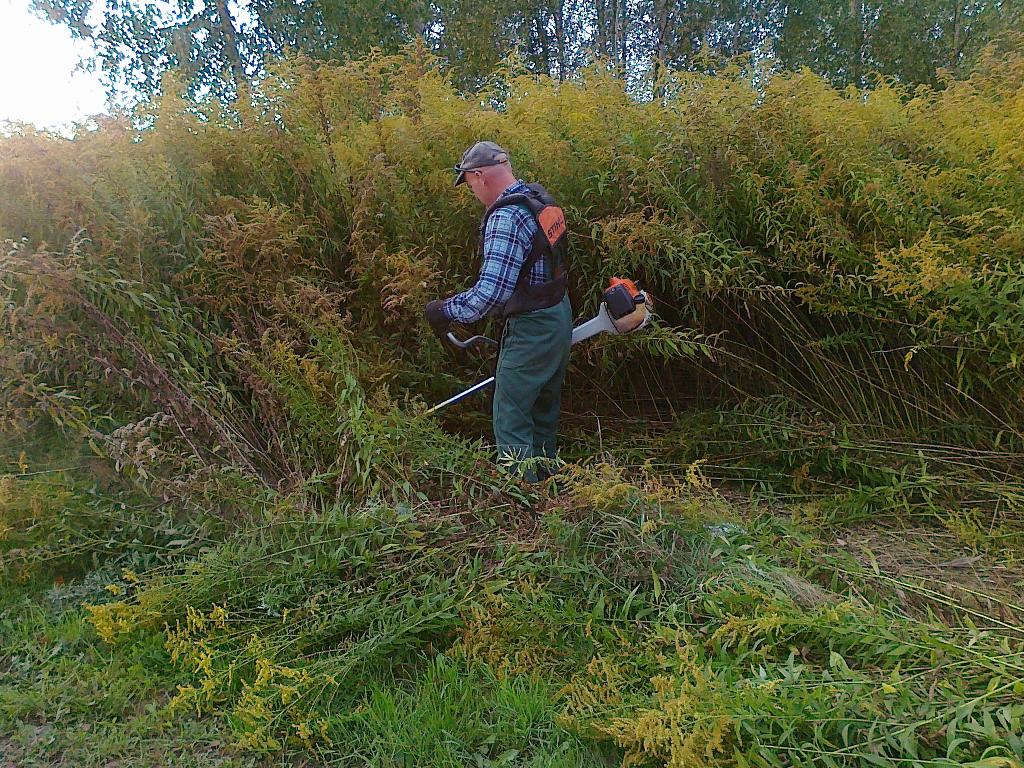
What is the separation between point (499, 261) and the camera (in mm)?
2973

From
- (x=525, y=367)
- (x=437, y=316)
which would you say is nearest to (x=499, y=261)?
(x=437, y=316)

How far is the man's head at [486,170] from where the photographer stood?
300 centimetres

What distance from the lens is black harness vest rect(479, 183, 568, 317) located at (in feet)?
9.89

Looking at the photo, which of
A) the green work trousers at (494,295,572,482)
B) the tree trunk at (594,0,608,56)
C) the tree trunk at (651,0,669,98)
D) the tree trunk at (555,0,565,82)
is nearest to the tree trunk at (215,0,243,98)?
the tree trunk at (555,0,565,82)

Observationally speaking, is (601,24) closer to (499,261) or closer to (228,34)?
(228,34)

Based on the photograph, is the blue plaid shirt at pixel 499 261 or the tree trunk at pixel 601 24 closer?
the blue plaid shirt at pixel 499 261

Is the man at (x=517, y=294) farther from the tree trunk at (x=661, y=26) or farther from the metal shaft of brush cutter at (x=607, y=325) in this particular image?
the tree trunk at (x=661, y=26)

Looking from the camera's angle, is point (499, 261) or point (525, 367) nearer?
point (499, 261)

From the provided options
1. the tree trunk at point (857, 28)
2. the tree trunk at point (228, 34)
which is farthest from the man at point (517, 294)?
the tree trunk at point (857, 28)

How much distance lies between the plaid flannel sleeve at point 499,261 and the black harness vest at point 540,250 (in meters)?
0.03

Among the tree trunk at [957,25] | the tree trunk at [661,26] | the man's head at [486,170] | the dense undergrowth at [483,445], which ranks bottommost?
the dense undergrowth at [483,445]

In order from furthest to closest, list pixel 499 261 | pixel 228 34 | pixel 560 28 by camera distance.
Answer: pixel 560 28 < pixel 228 34 < pixel 499 261

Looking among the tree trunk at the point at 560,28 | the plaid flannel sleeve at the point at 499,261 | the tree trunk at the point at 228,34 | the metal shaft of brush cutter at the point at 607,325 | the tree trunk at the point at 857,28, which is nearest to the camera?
the plaid flannel sleeve at the point at 499,261

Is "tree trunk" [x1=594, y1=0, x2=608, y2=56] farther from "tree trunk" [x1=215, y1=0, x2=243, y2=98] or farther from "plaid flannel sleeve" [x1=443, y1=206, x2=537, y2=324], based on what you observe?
"plaid flannel sleeve" [x1=443, y1=206, x2=537, y2=324]
